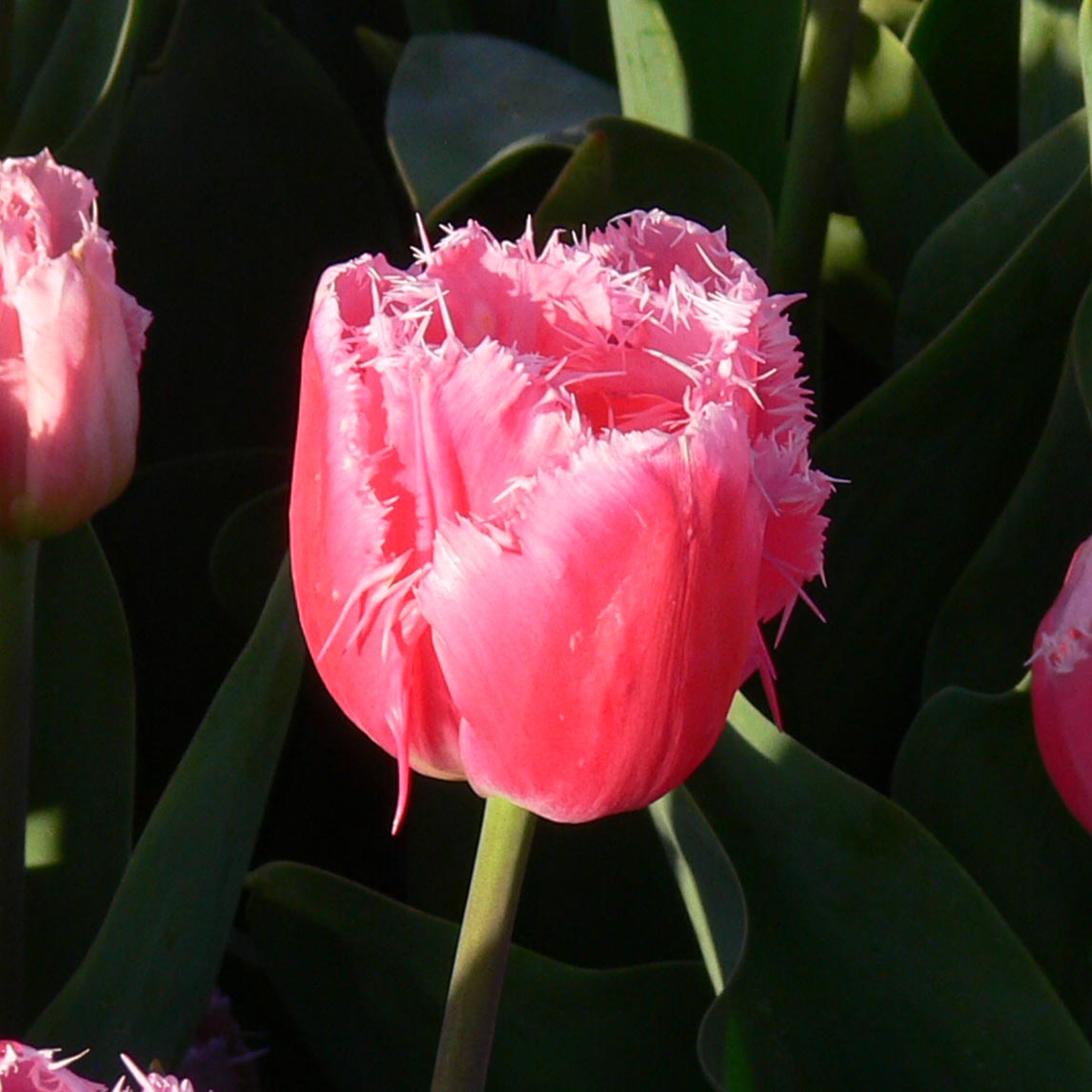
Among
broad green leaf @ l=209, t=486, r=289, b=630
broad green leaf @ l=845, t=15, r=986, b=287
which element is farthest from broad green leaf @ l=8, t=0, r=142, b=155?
broad green leaf @ l=845, t=15, r=986, b=287

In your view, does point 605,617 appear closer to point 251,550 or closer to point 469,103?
point 251,550

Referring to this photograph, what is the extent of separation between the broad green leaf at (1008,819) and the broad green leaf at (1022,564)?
0.11 m

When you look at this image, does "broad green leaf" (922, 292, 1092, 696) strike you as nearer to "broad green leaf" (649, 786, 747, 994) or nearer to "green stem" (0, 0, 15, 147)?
"broad green leaf" (649, 786, 747, 994)

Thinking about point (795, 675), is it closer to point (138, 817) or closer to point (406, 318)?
point (138, 817)

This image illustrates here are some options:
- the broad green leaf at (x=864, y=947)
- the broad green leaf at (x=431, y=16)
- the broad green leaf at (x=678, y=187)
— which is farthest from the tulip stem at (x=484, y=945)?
the broad green leaf at (x=431, y=16)

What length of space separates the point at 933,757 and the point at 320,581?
0.30 metres

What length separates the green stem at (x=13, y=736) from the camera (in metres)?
0.47

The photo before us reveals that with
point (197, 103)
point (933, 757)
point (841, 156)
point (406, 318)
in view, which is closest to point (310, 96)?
point (197, 103)

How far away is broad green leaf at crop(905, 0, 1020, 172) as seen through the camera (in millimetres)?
891

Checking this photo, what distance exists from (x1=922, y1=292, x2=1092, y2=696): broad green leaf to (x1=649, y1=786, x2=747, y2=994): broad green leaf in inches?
9.0

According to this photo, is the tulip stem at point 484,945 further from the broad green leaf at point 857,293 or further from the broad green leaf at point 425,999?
the broad green leaf at point 857,293

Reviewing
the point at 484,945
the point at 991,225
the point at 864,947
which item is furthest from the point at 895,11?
the point at 484,945

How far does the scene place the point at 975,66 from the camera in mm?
942

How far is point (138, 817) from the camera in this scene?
0.75 meters
